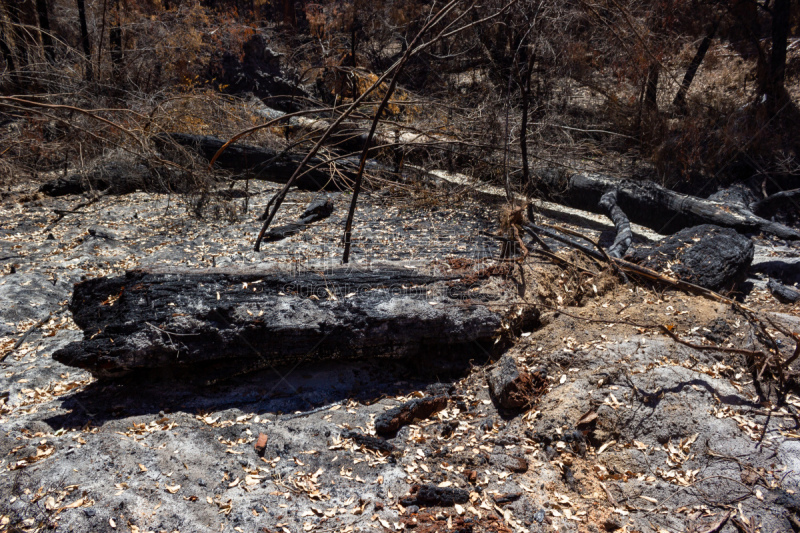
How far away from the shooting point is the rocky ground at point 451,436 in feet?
8.57

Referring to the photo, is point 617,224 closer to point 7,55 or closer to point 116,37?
point 7,55

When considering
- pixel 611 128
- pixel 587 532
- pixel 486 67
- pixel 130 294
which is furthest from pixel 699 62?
pixel 130 294

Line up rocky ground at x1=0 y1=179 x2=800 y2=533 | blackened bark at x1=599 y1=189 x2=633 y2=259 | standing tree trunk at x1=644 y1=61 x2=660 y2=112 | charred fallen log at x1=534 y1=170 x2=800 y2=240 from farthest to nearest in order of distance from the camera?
1. standing tree trunk at x1=644 y1=61 x2=660 y2=112
2. charred fallen log at x1=534 y1=170 x2=800 y2=240
3. blackened bark at x1=599 y1=189 x2=633 y2=259
4. rocky ground at x1=0 y1=179 x2=800 y2=533

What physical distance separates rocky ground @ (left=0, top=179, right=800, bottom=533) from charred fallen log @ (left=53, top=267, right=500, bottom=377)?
231mm

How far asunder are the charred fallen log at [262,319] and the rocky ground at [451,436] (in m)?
0.23

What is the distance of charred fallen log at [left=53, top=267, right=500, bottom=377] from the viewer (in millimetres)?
3281

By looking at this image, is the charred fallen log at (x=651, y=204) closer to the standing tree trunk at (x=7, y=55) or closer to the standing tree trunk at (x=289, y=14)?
the standing tree trunk at (x=7, y=55)

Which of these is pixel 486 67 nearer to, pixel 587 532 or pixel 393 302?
pixel 393 302

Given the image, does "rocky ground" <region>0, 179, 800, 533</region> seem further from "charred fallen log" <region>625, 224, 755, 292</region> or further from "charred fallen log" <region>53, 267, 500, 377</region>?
"charred fallen log" <region>625, 224, 755, 292</region>

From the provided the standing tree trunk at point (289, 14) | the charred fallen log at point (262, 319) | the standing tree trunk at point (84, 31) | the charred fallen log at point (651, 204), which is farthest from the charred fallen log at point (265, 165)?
the standing tree trunk at point (289, 14)

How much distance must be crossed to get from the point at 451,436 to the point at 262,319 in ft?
4.91

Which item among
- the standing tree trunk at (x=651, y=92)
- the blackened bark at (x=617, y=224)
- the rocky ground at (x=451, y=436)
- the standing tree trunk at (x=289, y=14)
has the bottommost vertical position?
the rocky ground at (x=451, y=436)

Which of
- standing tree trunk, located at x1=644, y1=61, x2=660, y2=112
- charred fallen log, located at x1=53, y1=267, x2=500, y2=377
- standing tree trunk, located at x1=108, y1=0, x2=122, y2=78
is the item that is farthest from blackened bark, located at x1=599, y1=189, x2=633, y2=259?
standing tree trunk, located at x1=108, y1=0, x2=122, y2=78

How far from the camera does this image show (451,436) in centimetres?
330
